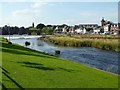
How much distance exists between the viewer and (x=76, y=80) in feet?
52.7

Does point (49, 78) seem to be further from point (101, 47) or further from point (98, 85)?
point (101, 47)

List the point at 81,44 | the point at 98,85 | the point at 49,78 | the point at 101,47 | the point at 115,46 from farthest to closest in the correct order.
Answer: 1. the point at 81,44
2. the point at 101,47
3. the point at 115,46
4. the point at 49,78
5. the point at 98,85

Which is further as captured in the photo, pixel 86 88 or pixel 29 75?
pixel 29 75

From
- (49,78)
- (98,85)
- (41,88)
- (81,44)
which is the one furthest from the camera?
(81,44)

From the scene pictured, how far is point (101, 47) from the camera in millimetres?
65312

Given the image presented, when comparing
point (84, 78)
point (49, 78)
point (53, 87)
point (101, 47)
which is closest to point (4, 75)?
point (49, 78)

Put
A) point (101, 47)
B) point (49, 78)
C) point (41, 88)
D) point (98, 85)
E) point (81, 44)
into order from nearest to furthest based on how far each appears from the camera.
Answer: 1. point (41, 88)
2. point (98, 85)
3. point (49, 78)
4. point (101, 47)
5. point (81, 44)

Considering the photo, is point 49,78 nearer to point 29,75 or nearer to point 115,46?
point 29,75

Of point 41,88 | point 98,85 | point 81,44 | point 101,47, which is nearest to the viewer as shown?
point 41,88

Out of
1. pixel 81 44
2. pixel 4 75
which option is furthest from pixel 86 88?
pixel 81 44

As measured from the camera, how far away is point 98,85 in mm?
15062

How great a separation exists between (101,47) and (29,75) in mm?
50160

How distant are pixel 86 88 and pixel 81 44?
206 ft

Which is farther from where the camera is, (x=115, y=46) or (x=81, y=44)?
(x=81, y=44)
